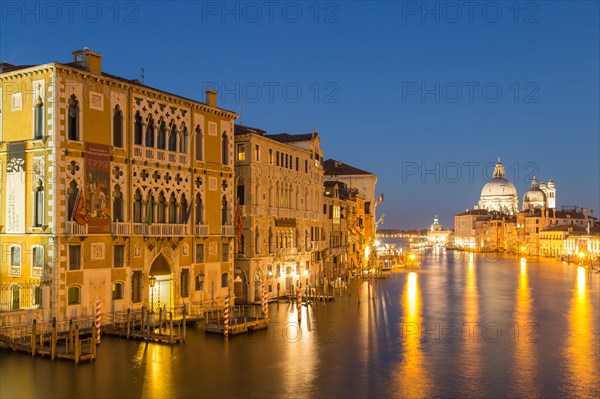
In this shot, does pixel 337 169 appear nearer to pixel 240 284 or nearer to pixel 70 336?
pixel 240 284

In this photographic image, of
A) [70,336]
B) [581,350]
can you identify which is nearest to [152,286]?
[70,336]

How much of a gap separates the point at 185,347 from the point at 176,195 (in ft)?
29.5

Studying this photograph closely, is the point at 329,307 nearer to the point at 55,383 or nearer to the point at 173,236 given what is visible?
the point at 173,236

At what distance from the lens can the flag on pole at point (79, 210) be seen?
27.0 metres

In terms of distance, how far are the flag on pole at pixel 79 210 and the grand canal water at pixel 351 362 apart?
189 inches

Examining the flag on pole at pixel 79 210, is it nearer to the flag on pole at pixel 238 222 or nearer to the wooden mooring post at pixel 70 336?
the wooden mooring post at pixel 70 336

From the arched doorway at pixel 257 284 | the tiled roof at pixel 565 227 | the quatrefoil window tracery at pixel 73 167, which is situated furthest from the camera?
the tiled roof at pixel 565 227

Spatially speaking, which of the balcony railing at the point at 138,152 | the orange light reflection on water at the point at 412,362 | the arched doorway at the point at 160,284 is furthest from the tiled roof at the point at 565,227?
the balcony railing at the point at 138,152

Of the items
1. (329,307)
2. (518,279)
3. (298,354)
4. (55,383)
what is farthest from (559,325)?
(518,279)

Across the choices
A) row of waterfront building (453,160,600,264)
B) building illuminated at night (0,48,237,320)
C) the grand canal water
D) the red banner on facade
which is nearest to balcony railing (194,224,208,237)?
building illuminated at night (0,48,237,320)

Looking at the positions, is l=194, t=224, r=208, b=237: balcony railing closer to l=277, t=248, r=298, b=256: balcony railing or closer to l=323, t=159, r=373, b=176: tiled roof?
l=277, t=248, r=298, b=256: balcony railing

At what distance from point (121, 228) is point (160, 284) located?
4.28 m

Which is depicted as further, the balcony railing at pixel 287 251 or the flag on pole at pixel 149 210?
the balcony railing at pixel 287 251

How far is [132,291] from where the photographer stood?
30250 mm
